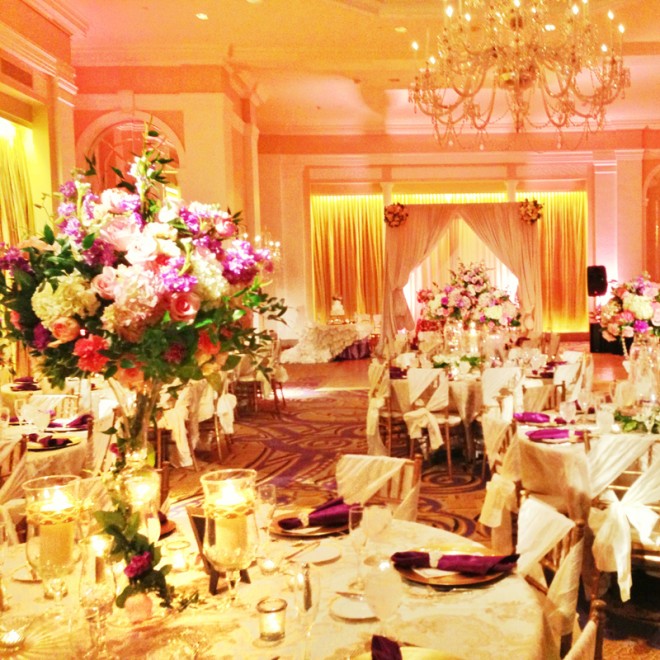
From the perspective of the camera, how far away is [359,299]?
16.6 m

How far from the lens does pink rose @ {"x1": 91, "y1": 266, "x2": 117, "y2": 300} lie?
160cm

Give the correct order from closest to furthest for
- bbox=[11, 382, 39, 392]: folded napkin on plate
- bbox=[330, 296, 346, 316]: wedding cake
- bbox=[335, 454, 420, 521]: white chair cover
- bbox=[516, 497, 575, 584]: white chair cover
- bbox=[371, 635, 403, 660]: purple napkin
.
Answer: bbox=[371, 635, 403, 660]: purple napkin < bbox=[516, 497, 575, 584]: white chair cover < bbox=[335, 454, 420, 521]: white chair cover < bbox=[11, 382, 39, 392]: folded napkin on plate < bbox=[330, 296, 346, 316]: wedding cake

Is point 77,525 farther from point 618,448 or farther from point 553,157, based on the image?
point 553,157

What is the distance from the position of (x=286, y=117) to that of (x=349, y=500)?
495 inches

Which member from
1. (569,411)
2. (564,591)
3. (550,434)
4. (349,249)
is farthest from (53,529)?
(349,249)

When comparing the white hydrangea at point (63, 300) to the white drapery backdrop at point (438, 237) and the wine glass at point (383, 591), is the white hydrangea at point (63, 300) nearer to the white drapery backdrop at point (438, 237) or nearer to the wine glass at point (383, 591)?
the wine glass at point (383, 591)

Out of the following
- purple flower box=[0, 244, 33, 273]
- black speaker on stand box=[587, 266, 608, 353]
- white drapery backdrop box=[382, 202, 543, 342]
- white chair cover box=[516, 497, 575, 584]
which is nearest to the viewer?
purple flower box=[0, 244, 33, 273]

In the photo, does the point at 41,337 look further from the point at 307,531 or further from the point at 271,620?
the point at 307,531

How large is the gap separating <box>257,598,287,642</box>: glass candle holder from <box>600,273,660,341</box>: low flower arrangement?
330 cm

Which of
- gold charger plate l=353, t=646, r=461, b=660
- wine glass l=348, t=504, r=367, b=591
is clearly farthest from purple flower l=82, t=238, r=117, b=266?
gold charger plate l=353, t=646, r=461, b=660

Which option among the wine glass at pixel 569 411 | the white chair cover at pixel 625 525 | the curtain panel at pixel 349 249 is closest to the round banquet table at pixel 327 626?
the white chair cover at pixel 625 525

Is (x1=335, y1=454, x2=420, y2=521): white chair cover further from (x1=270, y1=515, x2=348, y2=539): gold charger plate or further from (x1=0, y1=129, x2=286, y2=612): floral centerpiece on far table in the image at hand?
(x1=0, y1=129, x2=286, y2=612): floral centerpiece on far table

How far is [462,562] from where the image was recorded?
1.97m

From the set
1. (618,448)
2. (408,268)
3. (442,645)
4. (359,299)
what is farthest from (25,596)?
(359,299)
